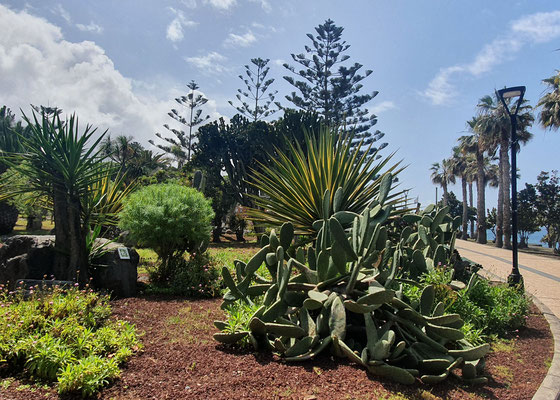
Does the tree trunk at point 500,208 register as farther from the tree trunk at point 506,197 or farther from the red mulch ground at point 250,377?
the red mulch ground at point 250,377

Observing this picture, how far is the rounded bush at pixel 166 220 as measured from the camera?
670 centimetres

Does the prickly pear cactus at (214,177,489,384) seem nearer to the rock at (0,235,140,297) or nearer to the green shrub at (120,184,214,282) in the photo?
the rock at (0,235,140,297)

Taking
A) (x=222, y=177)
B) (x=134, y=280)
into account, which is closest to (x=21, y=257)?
(x=134, y=280)

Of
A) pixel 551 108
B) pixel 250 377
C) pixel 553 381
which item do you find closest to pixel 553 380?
pixel 553 381

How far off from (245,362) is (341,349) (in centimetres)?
87

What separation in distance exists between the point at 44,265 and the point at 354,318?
469 centimetres

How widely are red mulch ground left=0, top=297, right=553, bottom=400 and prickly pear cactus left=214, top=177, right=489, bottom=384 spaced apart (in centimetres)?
13

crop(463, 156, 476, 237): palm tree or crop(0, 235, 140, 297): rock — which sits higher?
crop(463, 156, 476, 237): palm tree

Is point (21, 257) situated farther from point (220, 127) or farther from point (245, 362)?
point (220, 127)

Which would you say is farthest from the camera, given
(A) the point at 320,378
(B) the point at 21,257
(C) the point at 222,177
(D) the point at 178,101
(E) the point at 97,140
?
(D) the point at 178,101

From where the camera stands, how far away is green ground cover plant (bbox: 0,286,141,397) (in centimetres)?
279

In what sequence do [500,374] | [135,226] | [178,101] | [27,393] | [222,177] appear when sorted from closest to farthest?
[27,393], [500,374], [135,226], [222,177], [178,101]

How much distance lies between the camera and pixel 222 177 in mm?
23500

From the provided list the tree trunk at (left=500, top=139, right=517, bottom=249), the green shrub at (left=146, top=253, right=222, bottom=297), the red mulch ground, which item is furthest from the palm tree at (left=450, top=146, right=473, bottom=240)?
the red mulch ground
